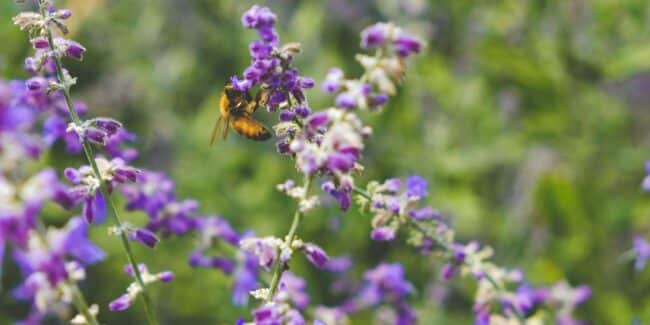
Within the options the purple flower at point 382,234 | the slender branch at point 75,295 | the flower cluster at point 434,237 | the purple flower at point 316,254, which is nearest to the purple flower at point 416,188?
the flower cluster at point 434,237

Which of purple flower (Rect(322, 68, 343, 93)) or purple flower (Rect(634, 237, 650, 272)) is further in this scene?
purple flower (Rect(634, 237, 650, 272))

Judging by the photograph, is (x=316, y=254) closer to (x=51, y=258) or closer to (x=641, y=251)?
(x=51, y=258)

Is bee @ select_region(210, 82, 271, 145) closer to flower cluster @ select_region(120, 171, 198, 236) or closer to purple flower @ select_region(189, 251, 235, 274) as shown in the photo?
flower cluster @ select_region(120, 171, 198, 236)

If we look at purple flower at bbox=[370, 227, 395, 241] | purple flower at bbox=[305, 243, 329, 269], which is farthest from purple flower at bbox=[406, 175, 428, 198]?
purple flower at bbox=[305, 243, 329, 269]

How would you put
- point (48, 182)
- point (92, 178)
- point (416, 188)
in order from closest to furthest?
point (48, 182) < point (92, 178) < point (416, 188)

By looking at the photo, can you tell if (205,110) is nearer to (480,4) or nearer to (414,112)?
(414,112)

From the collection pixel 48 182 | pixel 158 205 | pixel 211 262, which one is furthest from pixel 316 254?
pixel 211 262

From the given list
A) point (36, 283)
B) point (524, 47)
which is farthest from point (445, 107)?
point (36, 283)

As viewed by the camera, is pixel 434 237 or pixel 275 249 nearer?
pixel 275 249
